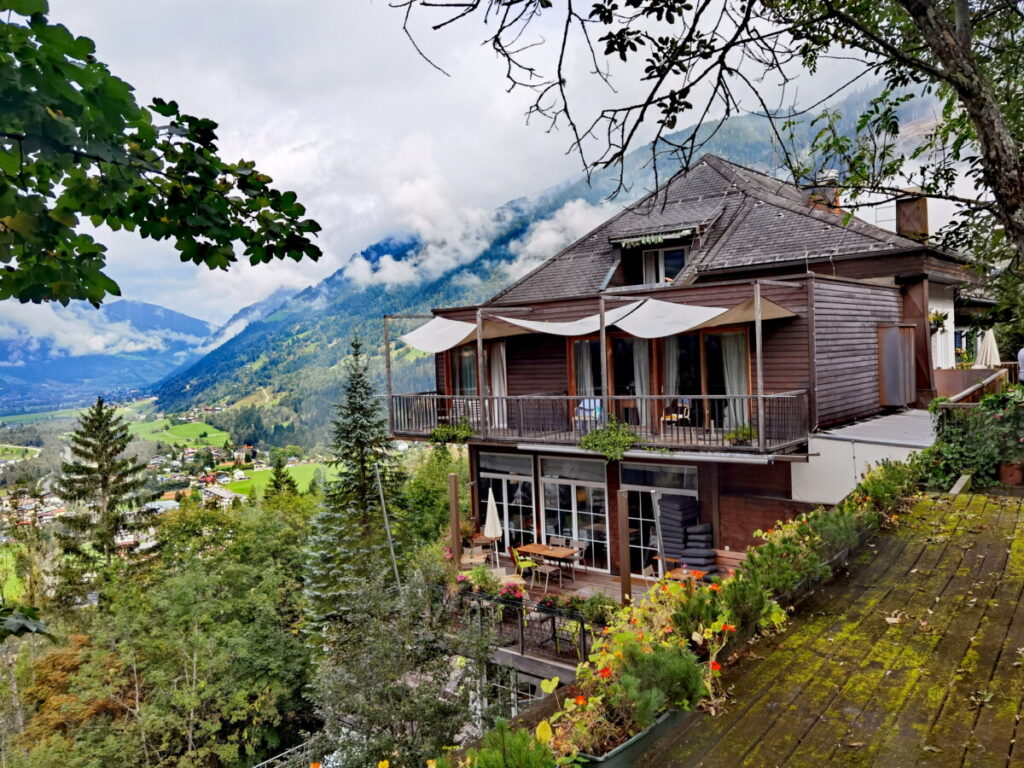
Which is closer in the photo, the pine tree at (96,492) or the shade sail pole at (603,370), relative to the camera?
the shade sail pole at (603,370)

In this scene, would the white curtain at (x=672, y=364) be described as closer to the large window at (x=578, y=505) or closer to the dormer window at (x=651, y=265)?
the large window at (x=578, y=505)

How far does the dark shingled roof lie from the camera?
14750mm

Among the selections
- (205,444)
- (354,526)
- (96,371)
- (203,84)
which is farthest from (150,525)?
(96,371)

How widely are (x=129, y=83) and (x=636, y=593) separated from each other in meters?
11.6

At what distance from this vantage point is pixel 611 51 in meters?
3.19

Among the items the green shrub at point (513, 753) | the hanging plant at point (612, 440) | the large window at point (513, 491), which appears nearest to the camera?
the green shrub at point (513, 753)

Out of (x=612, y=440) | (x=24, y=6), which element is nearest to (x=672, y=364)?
(x=612, y=440)

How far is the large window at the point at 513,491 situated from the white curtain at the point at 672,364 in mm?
3719

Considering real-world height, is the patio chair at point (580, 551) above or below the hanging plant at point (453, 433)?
below

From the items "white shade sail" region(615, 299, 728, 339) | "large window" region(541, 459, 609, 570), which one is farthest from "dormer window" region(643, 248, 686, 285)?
"large window" region(541, 459, 609, 570)

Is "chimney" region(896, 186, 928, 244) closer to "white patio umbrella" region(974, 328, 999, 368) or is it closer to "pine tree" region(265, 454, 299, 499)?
Answer: "white patio umbrella" region(974, 328, 999, 368)

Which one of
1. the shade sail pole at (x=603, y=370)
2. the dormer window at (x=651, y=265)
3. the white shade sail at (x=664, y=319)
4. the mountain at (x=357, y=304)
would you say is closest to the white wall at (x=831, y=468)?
the white shade sail at (x=664, y=319)

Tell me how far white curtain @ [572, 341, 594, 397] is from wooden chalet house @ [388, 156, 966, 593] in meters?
0.04

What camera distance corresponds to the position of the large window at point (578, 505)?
13.8 meters
